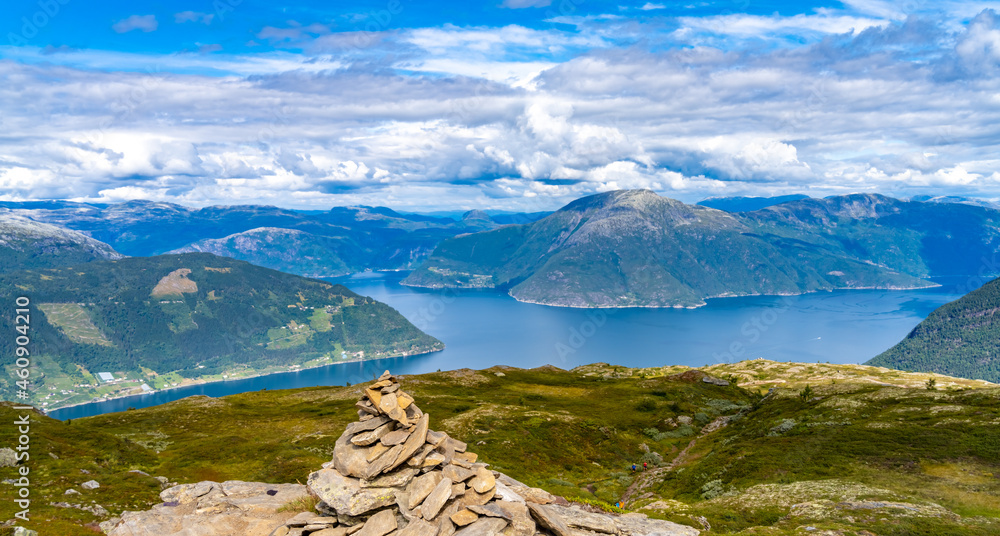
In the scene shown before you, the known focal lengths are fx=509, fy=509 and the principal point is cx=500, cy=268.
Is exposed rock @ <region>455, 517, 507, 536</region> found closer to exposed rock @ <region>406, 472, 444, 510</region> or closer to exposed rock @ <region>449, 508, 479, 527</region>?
exposed rock @ <region>449, 508, 479, 527</region>

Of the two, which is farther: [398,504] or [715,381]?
[715,381]

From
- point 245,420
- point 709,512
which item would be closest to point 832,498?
point 709,512

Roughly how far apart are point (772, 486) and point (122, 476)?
56.6 metres

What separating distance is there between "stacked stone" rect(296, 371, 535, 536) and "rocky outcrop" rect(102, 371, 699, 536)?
0.18 feet

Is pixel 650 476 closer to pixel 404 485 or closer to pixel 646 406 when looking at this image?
pixel 646 406

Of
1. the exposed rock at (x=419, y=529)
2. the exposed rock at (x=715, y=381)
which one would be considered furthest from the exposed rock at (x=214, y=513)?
the exposed rock at (x=715, y=381)

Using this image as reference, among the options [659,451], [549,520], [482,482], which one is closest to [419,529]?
[482,482]

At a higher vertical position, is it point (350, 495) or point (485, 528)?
point (350, 495)

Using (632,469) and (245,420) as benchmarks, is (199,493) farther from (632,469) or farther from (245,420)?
(632,469)

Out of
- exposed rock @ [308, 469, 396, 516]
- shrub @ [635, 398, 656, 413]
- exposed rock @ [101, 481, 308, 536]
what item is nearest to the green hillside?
shrub @ [635, 398, 656, 413]

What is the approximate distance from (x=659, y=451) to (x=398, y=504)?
50138 millimetres

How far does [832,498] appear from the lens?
40.3 meters

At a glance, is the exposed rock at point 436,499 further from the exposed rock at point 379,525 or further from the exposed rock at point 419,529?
the exposed rock at point 379,525

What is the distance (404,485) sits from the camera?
2981cm
